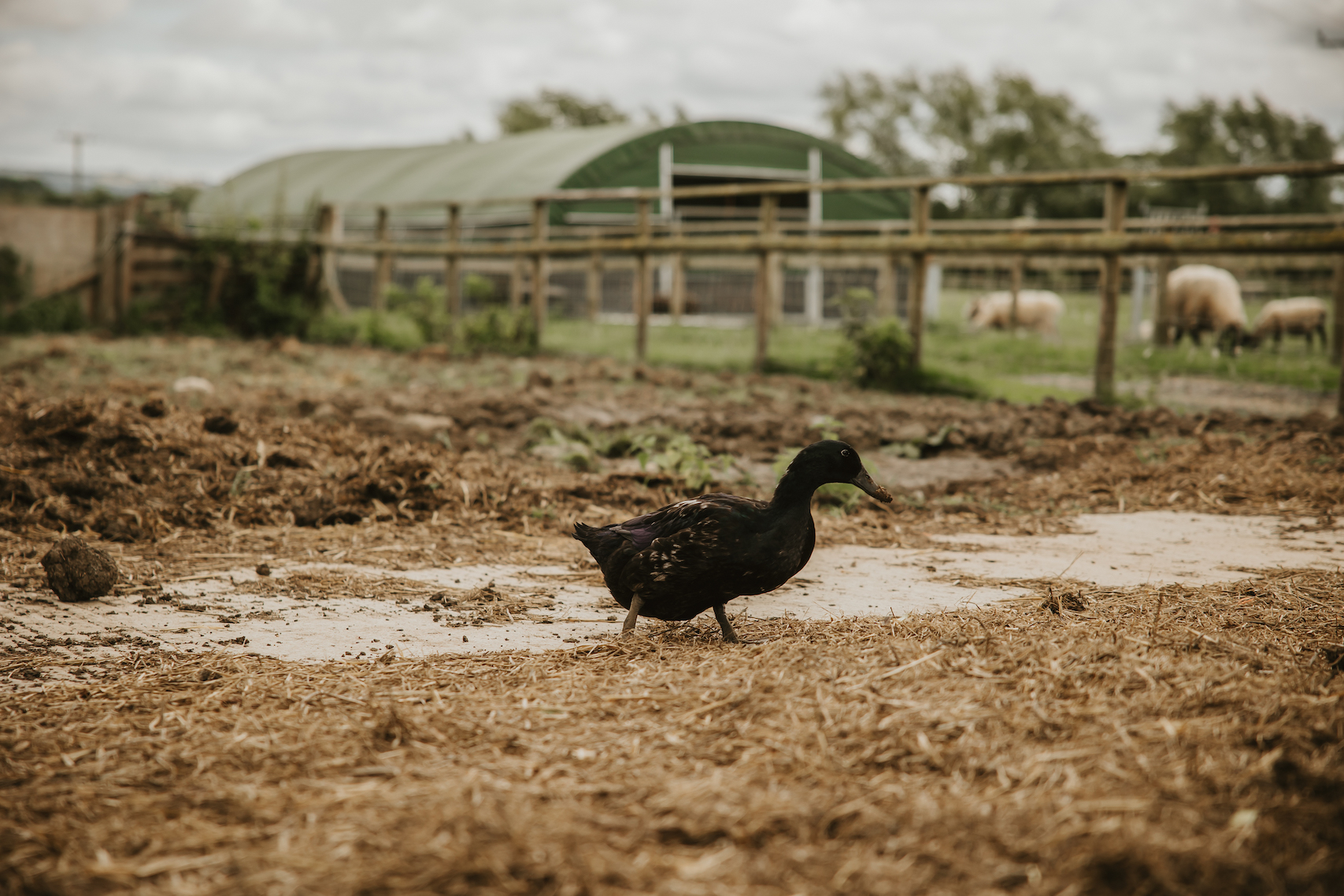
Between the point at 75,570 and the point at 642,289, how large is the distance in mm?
9272

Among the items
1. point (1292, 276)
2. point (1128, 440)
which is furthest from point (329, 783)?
point (1292, 276)

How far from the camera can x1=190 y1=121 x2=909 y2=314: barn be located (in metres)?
20.3

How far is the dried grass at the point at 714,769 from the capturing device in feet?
6.21

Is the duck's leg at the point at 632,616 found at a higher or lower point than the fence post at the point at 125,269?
lower

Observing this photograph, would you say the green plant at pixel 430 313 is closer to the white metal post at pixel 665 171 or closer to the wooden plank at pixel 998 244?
the wooden plank at pixel 998 244

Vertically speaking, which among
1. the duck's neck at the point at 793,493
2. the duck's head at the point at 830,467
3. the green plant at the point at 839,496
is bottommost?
the green plant at the point at 839,496

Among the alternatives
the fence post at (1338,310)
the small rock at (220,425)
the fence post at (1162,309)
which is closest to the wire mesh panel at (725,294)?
the fence post at (1162,309)

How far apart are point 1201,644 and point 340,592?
2932mm

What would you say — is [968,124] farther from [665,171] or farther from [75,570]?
[75,570]

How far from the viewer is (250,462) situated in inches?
230

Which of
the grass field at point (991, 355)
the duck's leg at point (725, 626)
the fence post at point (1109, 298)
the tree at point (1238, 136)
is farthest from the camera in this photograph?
the tree at point (1238, 136)

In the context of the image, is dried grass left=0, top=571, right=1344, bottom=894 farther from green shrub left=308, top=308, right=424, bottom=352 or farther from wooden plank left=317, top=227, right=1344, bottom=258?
green shrub left=308, top=308, right=424, bottom=352

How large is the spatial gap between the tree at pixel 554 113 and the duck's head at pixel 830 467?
176 feet

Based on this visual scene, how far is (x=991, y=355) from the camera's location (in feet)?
41.1
